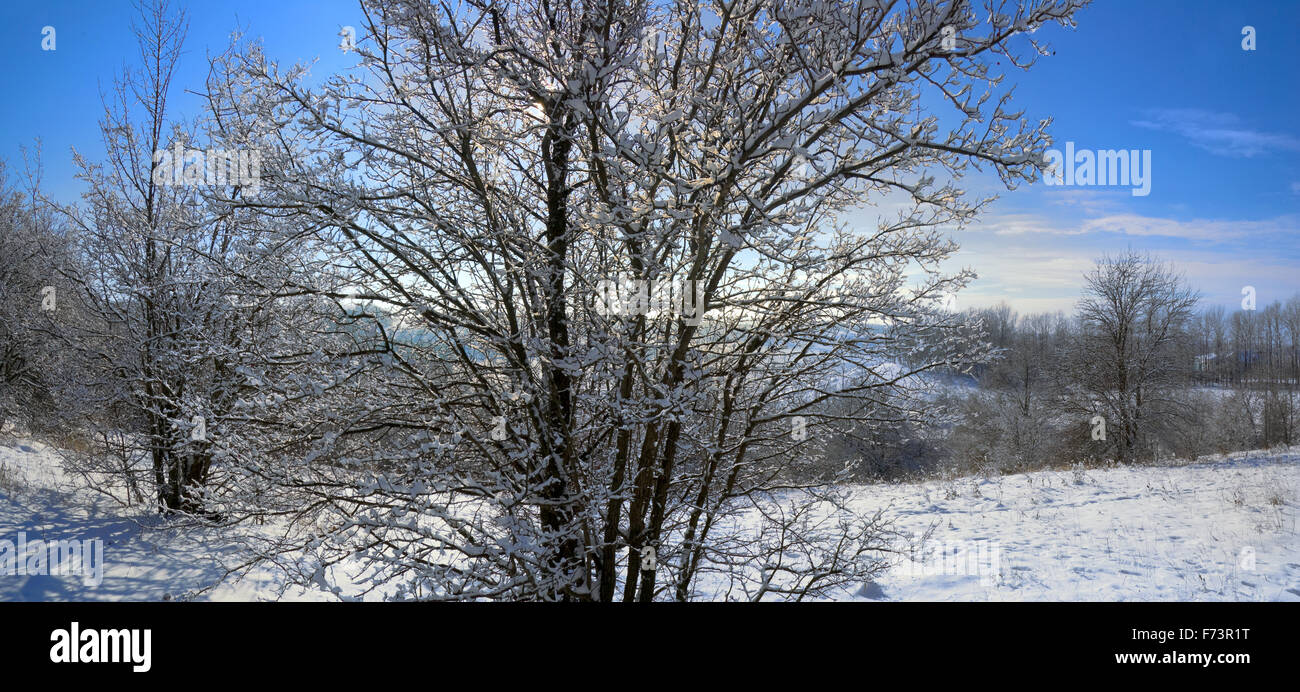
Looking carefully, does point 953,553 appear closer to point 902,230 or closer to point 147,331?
point 902,230

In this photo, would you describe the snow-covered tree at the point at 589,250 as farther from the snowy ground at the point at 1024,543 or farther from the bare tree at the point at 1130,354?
the bare tree at the point at 1130,354

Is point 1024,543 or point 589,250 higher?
point 589,250

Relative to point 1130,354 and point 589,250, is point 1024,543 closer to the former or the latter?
point 589,250

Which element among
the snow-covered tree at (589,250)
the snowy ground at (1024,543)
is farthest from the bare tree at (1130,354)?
the snow-covered tree at (589,250)

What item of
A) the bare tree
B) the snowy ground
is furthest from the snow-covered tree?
the bare tree

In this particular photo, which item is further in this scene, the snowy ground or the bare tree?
the bare tree

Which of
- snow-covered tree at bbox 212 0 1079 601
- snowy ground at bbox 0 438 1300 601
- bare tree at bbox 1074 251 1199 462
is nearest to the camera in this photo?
snow-covered tree at bbox 212 0 1079 601

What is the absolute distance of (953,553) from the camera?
27.0ft

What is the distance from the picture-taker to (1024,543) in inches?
330

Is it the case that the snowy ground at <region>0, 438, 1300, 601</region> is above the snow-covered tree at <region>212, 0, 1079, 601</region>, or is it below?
below

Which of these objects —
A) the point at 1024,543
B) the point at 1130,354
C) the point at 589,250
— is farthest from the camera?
the point at 1130,354

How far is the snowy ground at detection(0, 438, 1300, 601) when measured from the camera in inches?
239

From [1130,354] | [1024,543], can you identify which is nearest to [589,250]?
[1024,543]

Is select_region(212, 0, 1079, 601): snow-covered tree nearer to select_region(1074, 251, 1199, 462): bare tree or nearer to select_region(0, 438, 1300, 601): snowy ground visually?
select_region(0, 438, 1300, 601): snowy ground
